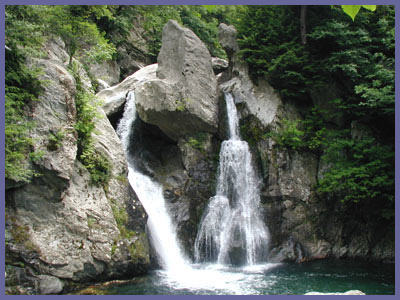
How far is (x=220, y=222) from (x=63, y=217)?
6.02 m

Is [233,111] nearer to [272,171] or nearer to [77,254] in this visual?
[272,171]

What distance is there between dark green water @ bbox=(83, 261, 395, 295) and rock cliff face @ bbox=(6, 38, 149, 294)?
846mm

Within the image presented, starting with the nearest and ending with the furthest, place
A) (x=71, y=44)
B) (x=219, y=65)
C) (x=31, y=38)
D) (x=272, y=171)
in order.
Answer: (x=31, y=38) < (x=71, y=44) < (x=272, y=171) < (x=219, y=65)

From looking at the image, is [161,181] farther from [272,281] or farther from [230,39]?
[230,39]

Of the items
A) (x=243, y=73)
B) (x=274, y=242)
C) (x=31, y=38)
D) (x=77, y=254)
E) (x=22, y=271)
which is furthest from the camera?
(x=243, y=73)

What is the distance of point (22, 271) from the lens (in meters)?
7.70

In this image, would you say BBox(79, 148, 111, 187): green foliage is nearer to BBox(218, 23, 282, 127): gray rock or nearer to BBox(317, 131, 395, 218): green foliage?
BBox(218, 23, 282, 127): gray rock

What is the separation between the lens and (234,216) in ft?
43.0

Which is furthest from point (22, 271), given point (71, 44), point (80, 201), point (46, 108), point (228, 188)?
point (228, 188)

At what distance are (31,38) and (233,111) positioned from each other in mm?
8477

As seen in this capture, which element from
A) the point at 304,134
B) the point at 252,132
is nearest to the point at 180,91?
the point at 252,132

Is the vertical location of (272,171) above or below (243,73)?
below

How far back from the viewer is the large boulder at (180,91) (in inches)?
535

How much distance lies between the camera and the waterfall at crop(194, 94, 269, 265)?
1228 centimetres
